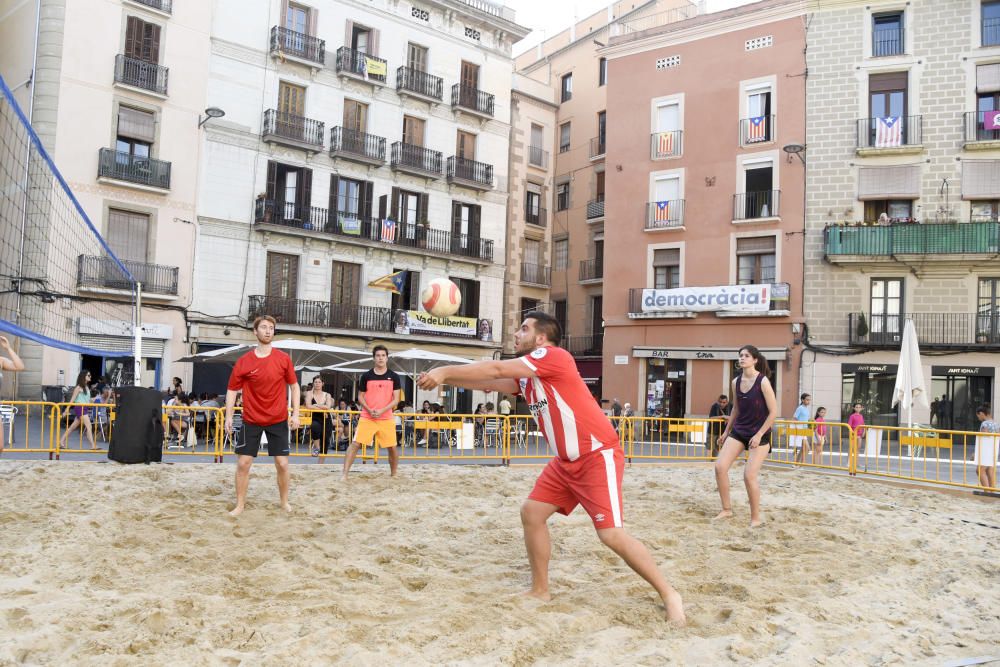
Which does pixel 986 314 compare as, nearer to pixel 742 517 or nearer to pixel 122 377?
pixel 742 517

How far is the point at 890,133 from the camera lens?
25.9 m

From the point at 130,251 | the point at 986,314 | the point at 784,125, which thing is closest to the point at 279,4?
the point at 130,251

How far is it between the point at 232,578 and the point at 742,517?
5230 mm

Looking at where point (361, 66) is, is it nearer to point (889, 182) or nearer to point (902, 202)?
point (889, 182)

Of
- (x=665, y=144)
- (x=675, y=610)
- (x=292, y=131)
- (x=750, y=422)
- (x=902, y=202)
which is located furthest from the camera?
(x=665, y=144)

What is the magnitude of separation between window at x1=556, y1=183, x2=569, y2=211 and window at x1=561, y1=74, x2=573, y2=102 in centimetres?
414

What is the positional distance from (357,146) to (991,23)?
69.5ft

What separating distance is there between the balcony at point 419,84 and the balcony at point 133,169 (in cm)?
929

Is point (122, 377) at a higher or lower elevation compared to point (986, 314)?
lower

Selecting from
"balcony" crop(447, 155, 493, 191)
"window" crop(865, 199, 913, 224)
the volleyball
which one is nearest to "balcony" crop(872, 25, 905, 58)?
"window" crop(865, 199, 913, 224)

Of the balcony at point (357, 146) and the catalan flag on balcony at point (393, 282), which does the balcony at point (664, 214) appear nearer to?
the catalan flag on balcony at point (393, 282)

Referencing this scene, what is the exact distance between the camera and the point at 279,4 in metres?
27.4

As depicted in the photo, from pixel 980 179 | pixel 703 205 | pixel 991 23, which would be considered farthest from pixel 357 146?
pixel 991 23

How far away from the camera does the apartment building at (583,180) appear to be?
35688 millimetres
